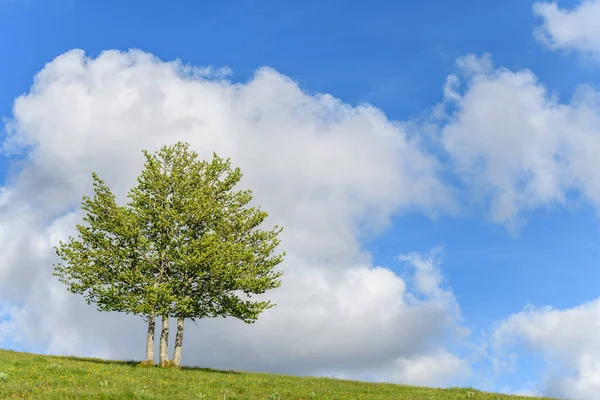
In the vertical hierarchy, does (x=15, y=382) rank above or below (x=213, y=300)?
below

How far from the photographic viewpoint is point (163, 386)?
92.7ft

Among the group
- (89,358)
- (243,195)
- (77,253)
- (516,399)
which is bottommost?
(516,399)

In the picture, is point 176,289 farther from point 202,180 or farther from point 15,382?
point 15,382

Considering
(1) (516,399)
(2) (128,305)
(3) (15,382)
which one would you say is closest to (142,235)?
(2) (128,305)

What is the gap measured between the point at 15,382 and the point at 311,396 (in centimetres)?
1394

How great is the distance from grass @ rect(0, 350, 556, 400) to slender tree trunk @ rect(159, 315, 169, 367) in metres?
4.82

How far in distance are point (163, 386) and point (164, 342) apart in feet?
46.1

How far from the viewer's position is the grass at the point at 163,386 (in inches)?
974

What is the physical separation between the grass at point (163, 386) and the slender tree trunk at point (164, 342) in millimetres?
4817

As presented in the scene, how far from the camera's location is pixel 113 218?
1663 inches

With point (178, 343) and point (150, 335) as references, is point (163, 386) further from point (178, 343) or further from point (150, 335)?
point (150, 335)

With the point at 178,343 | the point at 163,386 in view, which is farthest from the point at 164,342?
the point at 163,386

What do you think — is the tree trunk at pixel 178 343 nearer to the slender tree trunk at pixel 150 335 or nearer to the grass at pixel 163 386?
Result: the slender tree trunk at pixel 150 335

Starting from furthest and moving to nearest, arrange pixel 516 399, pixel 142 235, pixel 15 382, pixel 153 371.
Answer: pixel 142 235 < pixel 153 371 < pixel 516 399 < pixel 15 382
